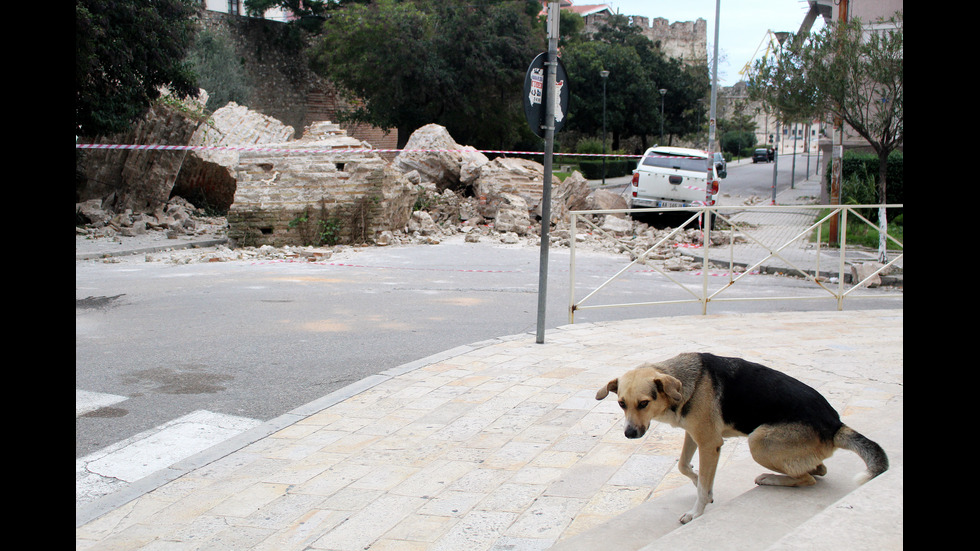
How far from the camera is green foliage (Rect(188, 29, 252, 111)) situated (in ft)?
111

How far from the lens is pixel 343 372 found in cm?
655

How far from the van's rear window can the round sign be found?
12.5 m

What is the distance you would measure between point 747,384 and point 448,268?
10473mm

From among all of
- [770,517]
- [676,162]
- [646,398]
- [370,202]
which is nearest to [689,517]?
[770,517]

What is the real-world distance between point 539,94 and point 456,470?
13.5ft

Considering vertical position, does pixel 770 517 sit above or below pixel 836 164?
below

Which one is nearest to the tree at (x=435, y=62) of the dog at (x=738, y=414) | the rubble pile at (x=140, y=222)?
the rubble pile at (x=140, y=222)

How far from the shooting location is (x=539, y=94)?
7.26 metres

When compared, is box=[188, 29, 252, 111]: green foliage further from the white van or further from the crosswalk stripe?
the crosswalk stripe

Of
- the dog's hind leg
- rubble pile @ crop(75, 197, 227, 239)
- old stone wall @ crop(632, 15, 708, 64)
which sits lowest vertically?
the dog's hind leg

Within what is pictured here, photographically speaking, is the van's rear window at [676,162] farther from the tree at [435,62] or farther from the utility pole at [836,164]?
the tree at [435,62]

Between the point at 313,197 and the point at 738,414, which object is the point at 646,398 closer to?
the point at 738,414

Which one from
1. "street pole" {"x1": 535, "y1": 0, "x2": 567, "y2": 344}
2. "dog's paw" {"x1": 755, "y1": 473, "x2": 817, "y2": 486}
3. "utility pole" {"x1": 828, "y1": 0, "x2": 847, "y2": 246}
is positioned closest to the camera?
"dog's paw" {"x1": 755, "y1": 473, "x2": 817, "y2": 486}

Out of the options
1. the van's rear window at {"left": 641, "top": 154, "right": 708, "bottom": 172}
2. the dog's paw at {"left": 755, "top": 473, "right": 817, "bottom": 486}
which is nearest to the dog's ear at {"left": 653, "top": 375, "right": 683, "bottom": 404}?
the dog's paw at {"left": 755, "top": 473, "right": 817, "bottom": 486}
